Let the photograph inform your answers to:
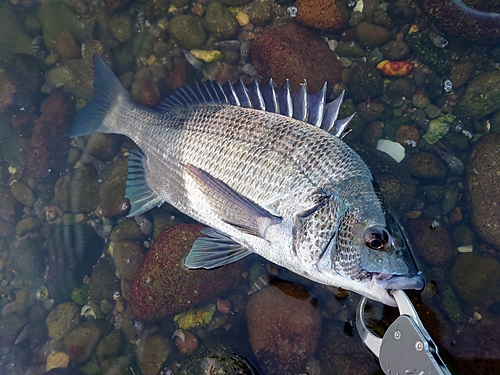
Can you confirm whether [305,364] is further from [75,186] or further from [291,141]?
[75,186]

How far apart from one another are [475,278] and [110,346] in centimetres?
434

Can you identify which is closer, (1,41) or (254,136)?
(254,136)

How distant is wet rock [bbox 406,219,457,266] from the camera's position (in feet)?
11.5

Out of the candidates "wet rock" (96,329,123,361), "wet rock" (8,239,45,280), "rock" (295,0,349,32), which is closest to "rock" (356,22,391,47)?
"rock" (295,0,349,32)

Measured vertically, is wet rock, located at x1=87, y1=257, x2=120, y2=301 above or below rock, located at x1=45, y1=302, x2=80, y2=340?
above

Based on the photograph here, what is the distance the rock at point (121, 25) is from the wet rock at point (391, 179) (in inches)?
146

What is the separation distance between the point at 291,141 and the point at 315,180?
448 mm

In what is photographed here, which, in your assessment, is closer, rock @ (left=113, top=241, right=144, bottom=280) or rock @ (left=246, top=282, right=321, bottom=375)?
rock @ (left=246, top=282, right=321, bottom=375)

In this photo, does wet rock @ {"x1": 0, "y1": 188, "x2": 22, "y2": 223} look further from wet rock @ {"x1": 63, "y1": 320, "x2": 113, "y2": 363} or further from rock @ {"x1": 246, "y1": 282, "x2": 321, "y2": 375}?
rock @ {"x1": 246, "y1": 282, "x2": 321, "y2": 375}

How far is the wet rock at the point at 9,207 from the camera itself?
4703 millimetres

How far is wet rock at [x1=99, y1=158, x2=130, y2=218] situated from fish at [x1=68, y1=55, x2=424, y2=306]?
67cm

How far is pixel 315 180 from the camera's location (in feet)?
8.01

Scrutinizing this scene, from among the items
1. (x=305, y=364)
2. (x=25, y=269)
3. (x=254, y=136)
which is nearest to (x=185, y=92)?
(x=254, y=136)

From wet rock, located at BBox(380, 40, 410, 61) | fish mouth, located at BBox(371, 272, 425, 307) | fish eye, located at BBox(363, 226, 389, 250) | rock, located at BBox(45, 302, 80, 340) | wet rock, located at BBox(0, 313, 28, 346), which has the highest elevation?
wet rock, located at BBox(380, 40, 410, 61)
